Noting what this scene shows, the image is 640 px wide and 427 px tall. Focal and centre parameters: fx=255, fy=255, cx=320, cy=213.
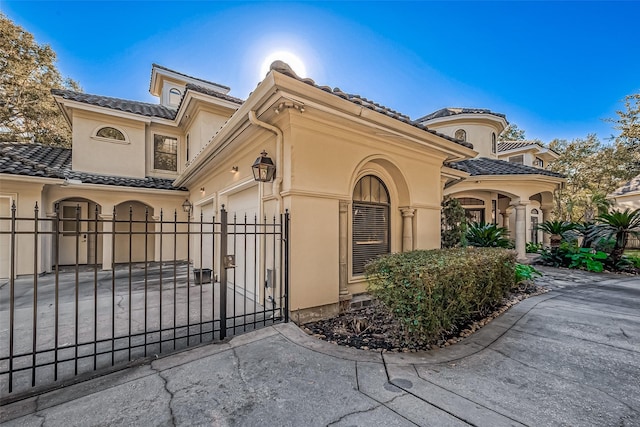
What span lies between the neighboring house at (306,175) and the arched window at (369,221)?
0.03 m

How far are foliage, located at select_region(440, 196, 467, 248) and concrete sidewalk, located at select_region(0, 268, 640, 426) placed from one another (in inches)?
147

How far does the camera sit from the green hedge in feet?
10.3

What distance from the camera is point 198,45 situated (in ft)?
24.6

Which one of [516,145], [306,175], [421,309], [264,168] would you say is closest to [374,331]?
[421,309]

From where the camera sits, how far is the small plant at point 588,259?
8.65 m

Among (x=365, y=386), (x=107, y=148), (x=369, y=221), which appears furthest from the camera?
(x=107, y=148)

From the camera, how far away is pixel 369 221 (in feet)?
17.7

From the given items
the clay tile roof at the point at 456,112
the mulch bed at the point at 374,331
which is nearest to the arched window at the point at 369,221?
the mulch bed at the point at 374,331

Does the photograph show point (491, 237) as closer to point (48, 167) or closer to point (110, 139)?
point (48, 167)

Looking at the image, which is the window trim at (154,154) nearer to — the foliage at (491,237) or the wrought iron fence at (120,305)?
the wrought iron fence at (120,305)

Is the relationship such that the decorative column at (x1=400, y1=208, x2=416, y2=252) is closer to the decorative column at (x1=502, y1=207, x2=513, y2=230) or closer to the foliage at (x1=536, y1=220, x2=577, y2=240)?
the foliage at (x1=536, y1=220, x2=577, y2=240)

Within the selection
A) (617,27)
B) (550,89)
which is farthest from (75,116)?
(550,89)

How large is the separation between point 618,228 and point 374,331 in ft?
33.5

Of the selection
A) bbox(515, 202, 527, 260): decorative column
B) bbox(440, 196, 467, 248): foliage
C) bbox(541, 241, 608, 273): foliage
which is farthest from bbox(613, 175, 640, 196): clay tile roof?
bbox(440, 196, 467, 248): foliage
